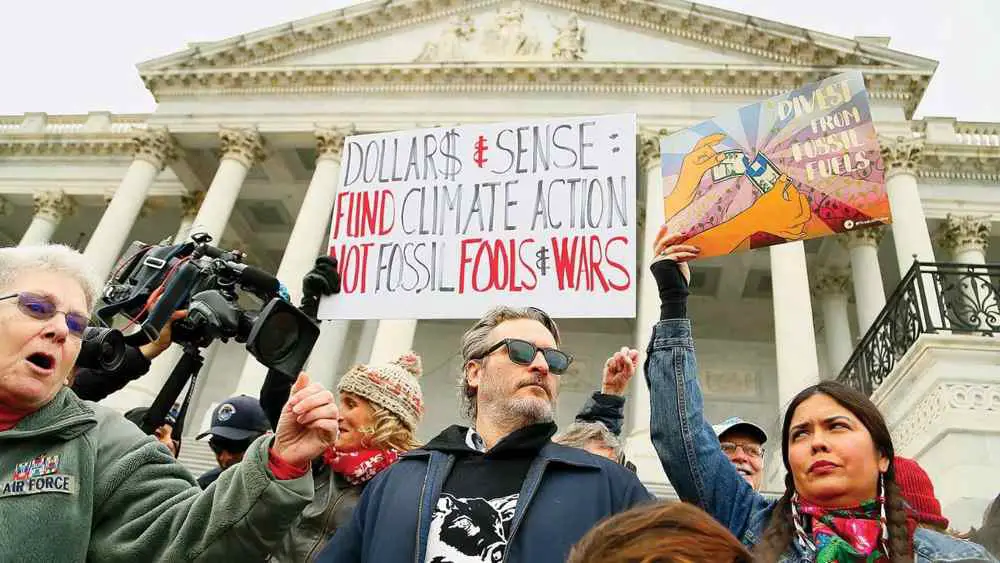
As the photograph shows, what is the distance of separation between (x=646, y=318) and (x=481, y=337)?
566 inches

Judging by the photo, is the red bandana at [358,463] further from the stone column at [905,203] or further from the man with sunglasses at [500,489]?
the stone column at [905,203]

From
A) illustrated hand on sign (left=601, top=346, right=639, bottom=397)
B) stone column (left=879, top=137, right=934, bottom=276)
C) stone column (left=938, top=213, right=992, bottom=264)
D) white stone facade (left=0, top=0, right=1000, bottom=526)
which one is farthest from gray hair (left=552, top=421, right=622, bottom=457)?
stone column (left=938, top=213, right=992, bottom=264)

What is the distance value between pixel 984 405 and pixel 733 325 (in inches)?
703

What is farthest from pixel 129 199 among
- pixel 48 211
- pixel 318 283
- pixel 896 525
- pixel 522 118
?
pixel 896 525

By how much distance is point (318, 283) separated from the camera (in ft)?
11.3

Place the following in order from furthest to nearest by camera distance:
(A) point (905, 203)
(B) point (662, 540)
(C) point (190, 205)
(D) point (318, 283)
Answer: (C) point (190, 205), (A) point (905, 203), (D) point (318, 283), (B) point (662, 540)

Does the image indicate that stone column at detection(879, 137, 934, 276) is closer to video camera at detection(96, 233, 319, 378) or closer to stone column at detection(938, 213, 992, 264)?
stone column at detection(938, 213, 992, 264)

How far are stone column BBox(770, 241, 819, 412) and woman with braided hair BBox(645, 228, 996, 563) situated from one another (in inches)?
520

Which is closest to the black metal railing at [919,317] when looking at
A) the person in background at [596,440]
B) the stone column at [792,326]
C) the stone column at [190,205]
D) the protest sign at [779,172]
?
the stone column at [792,326]

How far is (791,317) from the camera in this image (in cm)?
1634

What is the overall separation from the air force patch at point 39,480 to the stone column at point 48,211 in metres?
27.5

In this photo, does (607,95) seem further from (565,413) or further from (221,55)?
(221,55)

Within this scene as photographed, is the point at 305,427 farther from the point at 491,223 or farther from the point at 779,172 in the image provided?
the point at 491,223

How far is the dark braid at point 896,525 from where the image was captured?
204cm
